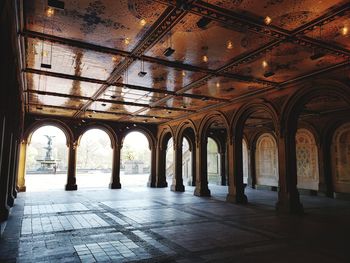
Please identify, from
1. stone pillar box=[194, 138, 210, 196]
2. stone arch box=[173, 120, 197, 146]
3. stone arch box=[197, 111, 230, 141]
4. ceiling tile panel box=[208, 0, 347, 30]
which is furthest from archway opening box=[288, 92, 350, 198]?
ceiling tile panel box=[208, 0, 347, 30]

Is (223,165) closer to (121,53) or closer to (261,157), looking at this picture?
(261,157)

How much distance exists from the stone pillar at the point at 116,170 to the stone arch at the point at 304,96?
11505 mm

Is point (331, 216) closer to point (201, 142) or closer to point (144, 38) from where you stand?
point (201, 142)

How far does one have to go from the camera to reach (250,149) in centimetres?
1911

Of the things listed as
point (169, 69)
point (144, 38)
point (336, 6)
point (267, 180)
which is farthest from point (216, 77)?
point (267, 180)

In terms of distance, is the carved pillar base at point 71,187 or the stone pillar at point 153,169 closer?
the carved pillar base at point 71,187

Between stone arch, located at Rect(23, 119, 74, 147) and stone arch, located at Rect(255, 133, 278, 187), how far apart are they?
12.2 meters

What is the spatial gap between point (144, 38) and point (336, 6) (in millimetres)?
3722

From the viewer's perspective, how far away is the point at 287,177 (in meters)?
9.73

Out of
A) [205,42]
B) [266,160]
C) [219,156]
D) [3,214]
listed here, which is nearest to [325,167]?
[266,160]

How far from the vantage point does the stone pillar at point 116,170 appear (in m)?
17.9

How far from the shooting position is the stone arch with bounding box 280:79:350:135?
808 centimetres

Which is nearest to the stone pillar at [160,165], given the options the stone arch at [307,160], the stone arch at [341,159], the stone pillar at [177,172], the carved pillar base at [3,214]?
the stone pillar at [177,172]

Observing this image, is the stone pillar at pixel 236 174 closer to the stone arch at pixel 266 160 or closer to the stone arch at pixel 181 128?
the stone arch at pixel 181 128
